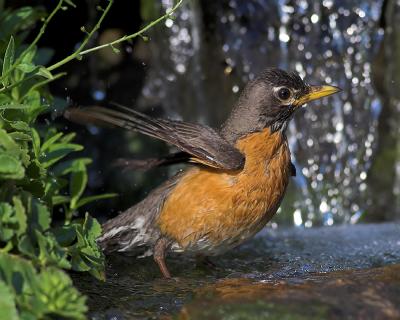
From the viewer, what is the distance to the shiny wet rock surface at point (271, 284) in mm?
3633

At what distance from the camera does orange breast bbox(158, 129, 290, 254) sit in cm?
540

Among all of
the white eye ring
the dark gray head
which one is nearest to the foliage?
the dark gray head

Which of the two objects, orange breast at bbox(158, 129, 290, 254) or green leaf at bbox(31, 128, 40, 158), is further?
orange breast at bbox(158, 129, 290, 254)

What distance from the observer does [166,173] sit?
870 cm

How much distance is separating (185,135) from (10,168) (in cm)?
204

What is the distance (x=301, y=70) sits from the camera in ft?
28.9

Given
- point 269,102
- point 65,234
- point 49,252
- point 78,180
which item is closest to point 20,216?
point 49,252

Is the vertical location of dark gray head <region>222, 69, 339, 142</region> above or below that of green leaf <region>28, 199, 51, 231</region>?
above

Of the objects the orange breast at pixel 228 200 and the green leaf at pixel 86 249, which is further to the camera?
the orange breast at pixel 228 200

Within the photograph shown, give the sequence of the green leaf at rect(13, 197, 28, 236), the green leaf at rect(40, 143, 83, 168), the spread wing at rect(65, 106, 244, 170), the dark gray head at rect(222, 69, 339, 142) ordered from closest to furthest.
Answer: the green leaf at rect(13, 197, 28, 236), the green leaf at rect(40, 143, 83, 168), the spread wing at rect(65, 106, 244, 170), the dark gray head at rect(222, 69, 339, 142)

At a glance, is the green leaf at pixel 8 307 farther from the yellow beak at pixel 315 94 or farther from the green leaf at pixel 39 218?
the yellow beak at pixel 315 94

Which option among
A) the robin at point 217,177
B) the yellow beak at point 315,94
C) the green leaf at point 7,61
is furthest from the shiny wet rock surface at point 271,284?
the green leaf at point 7,61

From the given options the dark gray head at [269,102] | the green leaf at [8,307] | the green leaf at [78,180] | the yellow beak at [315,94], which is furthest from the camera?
the yellow beak at [315,94]

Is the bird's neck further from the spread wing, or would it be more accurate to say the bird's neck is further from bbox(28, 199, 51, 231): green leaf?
bbox(28, 199, 51, 231): green leaf
